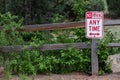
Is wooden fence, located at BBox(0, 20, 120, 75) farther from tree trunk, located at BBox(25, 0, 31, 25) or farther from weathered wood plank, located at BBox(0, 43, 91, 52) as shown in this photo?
tree trunk, located at BBox(25, 0, 31, 25)

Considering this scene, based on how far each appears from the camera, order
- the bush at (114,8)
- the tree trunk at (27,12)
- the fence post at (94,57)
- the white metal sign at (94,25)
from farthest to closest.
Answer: the bush at (114,8) → the tree trunk at (27,12) → the fence post at (94,57) → the white metal sign at (94,25)

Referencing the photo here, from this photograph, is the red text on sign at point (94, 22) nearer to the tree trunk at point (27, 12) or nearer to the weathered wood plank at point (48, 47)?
the weathered wood plank at point (48, 47)

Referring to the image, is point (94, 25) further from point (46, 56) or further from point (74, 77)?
point (46, 56)

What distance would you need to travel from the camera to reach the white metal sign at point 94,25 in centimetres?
577

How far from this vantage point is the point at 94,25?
5.80 meters

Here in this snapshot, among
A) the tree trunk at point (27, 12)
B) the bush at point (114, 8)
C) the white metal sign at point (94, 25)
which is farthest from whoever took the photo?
the bush at point (114, 8)

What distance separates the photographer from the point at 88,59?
19.9ft

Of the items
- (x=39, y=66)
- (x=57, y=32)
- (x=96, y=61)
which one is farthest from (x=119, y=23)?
(x=39, y=66)

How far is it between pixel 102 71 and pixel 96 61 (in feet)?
0.79

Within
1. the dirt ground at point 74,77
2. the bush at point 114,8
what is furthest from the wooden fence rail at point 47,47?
the bush at point 114,8

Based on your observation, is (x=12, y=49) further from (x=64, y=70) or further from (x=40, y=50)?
(x=64, y=70)

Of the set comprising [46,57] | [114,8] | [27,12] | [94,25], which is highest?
[114,8]

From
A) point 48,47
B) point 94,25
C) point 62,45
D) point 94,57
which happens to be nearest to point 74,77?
point 94,57

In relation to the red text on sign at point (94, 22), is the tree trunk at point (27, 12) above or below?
above
